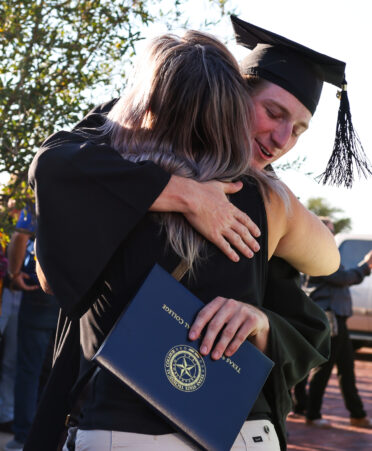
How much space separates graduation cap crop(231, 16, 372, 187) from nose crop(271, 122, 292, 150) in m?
0.17

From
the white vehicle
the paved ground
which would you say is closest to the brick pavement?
the paved ground

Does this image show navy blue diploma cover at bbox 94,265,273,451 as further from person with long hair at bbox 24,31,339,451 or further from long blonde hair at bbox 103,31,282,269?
long blonde hair at bbox 103,31,282,269

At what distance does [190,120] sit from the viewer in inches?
70.1

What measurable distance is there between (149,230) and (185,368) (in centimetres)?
35

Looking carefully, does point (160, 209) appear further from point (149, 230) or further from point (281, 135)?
point (281, 135)

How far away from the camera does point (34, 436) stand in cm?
184

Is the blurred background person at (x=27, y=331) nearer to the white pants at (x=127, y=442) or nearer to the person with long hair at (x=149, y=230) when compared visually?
the person with long hair at (x=149, y=230)

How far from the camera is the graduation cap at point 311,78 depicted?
8.94 feet

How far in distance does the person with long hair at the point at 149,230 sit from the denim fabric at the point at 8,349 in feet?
13.6

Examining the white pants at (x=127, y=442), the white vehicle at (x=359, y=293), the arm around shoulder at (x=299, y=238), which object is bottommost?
the white vehicle at (x=359, y=293)

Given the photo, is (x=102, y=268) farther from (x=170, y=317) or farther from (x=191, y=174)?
(x=191, y=174)

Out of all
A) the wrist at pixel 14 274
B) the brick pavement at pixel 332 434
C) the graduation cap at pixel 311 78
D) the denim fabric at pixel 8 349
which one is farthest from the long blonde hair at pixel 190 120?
the brick pavement at pixel 332 434

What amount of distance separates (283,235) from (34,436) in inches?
33.1

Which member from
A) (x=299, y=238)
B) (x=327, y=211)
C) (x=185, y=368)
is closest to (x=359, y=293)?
(x=299, y=238)
